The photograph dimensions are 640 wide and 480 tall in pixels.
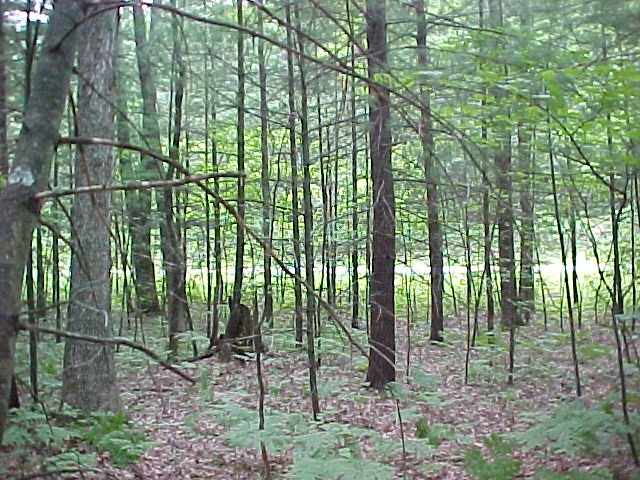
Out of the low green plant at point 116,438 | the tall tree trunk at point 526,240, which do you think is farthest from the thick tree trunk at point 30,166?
the tall tree trunk at point 526,240

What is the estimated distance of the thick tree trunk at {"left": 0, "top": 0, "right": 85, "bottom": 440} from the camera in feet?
4.74

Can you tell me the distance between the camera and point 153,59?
41.8ft

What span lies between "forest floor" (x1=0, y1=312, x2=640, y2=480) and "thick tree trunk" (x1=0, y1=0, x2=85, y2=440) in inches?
67.9

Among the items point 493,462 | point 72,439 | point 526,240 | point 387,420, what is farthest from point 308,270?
point 526,240

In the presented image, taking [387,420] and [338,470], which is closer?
[338,470]

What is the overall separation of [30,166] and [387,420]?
292 inches

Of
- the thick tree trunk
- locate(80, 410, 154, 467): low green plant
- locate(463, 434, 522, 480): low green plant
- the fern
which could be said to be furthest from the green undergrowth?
the thick tree trunk

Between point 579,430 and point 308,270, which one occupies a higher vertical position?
point 308,270

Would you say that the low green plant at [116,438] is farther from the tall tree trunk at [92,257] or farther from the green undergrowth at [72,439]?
the tall tree trunk at [92,257]

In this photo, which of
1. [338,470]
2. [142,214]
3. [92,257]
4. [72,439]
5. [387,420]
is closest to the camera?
[338,470]

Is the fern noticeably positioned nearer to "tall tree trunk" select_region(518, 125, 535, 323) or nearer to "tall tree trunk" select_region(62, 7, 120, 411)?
"tall tree trunk" select_region(62, 7, 120, 411)

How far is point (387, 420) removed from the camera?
8352mm

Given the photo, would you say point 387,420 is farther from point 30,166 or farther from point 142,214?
point 30,166

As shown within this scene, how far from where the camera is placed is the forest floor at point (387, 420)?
5.63 metres
